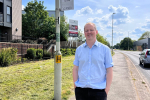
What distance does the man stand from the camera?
6.58ft

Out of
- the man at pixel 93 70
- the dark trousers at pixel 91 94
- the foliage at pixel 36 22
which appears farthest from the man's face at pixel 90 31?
the foliage at pixel 36 22

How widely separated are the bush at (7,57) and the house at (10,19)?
20.5 ft

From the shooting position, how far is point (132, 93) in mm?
4777

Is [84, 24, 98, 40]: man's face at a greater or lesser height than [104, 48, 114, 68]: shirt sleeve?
greater

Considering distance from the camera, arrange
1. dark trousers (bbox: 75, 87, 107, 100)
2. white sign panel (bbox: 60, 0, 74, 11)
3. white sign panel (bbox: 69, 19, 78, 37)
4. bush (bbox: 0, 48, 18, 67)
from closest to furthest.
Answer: dark trousers (bbox: 75, 87, 107, 100) → white sign panel (bbox: 60, 0, 74, 11) → bush (bbox: 0, 48, 18, 67) → white sign panel (bbox: 69, 19, 78, 37)

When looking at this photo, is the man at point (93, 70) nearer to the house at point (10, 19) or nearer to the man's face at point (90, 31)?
the man's face at point (90, 31)

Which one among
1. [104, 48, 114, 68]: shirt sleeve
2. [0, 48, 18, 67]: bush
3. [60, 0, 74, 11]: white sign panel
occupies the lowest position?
[0, 48, 18, 67]: bush

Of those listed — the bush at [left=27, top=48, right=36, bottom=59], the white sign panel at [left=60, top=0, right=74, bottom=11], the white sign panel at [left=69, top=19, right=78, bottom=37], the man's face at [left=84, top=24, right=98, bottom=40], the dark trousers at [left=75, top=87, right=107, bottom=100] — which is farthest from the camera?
the white sign panel at [left=69, top=19, right=78, bottom=37]

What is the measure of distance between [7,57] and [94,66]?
10.1 m

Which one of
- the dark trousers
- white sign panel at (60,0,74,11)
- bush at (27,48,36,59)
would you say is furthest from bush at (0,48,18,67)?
the dark trousers

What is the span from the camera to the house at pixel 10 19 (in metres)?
18.2

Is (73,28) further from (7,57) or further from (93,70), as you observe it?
(93,70)

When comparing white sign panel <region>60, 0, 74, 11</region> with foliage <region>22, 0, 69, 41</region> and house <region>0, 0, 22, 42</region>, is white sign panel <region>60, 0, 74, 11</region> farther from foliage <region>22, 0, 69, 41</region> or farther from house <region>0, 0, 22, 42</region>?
foliage <region>22, 0, 69, 41</region>

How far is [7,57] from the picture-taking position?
10531 millimetres
